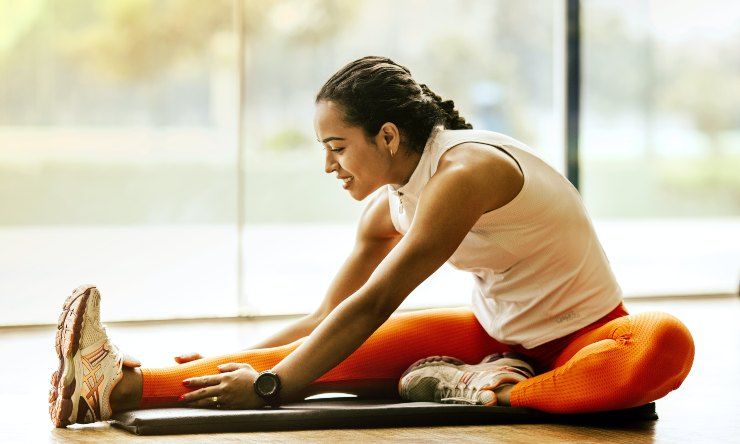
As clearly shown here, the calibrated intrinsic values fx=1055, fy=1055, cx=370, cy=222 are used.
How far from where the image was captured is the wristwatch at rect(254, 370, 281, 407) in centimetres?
206

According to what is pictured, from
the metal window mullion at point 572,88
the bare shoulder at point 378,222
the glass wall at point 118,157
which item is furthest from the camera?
the metal window mullion at point 572,88

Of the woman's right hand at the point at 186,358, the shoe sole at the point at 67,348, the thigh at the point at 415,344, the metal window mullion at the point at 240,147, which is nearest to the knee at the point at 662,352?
the thigh at the point at 415,344

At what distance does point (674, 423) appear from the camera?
2.17 meters

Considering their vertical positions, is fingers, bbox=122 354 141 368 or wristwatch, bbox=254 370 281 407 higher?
fingers, bbox=122 354 141 368

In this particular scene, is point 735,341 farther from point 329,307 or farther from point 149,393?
point 149,393

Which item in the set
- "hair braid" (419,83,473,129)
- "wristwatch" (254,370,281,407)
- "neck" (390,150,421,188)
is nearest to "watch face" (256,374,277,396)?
"wristwatch" (254,370,281,407)

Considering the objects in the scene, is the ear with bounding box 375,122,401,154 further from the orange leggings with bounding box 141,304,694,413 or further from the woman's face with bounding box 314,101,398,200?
the orange leggings with bounding box 141,304,694,413

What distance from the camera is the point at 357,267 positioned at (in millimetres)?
2441

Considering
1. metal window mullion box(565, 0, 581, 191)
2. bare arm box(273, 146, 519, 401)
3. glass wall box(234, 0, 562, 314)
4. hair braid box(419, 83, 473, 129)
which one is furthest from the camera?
metal window mullion box(565, 0, 581, 191)

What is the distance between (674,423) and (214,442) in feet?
3.09

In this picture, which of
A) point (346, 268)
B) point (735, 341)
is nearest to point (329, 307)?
point (346, 268)

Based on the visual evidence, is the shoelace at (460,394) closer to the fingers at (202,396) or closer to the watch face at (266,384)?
the watch face at (266,384)

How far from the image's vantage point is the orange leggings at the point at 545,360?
202 cm

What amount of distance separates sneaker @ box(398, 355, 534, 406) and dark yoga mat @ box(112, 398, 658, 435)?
56 mm
